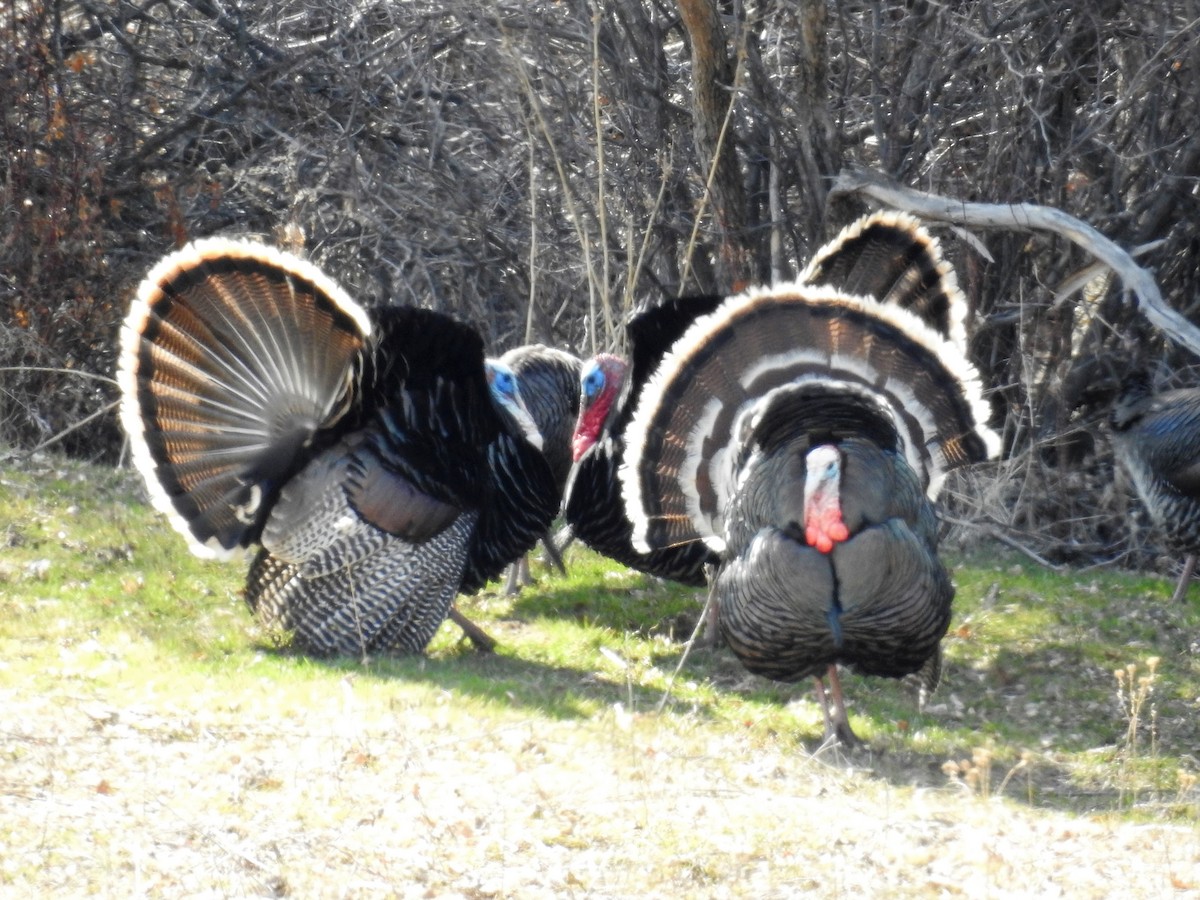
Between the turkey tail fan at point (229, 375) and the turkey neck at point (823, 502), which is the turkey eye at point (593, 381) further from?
the turkey neck at point (823, 502)

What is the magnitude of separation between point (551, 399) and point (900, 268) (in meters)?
1.92

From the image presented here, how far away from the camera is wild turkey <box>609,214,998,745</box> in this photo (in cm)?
548

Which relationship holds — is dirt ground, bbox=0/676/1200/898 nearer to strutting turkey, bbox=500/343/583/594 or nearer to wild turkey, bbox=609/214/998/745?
wild turkey, bbox=609/214/998/745

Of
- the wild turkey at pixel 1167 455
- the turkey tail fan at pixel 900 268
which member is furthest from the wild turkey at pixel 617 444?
the wild turkey at pixel 1167 455

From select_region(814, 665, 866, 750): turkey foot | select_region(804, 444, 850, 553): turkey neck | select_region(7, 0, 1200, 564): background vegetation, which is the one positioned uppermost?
select_region(7, 0, 1200, 564): background vegetation

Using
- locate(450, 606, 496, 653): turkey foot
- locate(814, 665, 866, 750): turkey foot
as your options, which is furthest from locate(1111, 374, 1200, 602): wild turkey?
locate(450, 606, 496, 653): turkey foot

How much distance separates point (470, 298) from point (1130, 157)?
14.0ft

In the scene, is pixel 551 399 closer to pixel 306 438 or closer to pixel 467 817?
pixel 306 438

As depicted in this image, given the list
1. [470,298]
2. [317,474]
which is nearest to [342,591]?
[317,474]

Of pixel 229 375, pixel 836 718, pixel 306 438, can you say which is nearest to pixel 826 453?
pixel 836 718

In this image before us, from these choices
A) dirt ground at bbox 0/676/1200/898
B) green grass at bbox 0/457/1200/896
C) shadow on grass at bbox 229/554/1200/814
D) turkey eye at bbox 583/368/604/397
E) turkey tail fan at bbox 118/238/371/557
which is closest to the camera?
dirt ground at bbox 0/676/1200/898

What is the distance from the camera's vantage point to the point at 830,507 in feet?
17.8

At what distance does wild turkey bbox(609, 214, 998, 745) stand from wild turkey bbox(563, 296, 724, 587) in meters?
0.72

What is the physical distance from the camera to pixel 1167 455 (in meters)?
8.67
